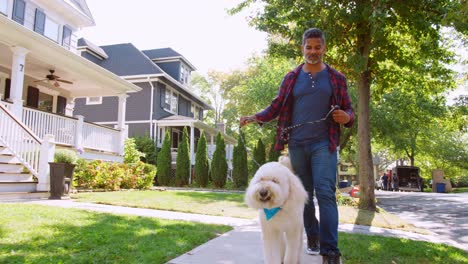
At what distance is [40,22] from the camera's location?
15359 mm

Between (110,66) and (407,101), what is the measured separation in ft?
63.3

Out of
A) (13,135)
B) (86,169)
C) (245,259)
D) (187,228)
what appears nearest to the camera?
(245,259)

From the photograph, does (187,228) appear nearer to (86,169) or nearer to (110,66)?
(86,169)

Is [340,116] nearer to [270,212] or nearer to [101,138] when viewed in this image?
[270,212]

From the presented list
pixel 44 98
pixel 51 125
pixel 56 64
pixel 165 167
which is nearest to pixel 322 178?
pixel 51 125

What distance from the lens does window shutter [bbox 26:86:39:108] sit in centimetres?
1462

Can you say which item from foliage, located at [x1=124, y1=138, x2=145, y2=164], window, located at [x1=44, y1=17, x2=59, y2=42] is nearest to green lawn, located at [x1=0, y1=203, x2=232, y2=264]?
foliage, located at [x1=124, y1=138, x2=145, y2=164]

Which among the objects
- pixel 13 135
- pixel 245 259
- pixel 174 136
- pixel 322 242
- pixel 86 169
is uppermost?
pixel 174 136

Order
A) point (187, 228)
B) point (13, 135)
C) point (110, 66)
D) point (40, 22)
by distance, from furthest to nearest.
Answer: point (110, 66), point (40, 22), point (13, 135), point (187, 228)

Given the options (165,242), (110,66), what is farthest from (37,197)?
(110,66)

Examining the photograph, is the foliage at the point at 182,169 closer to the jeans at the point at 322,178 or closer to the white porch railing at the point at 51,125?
the white porch railing at the point at 51,125

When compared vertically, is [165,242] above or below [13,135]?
below

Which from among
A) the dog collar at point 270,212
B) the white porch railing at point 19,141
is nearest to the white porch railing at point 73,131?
the white porch railing at point 19,141

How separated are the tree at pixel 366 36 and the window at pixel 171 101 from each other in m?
16.2
